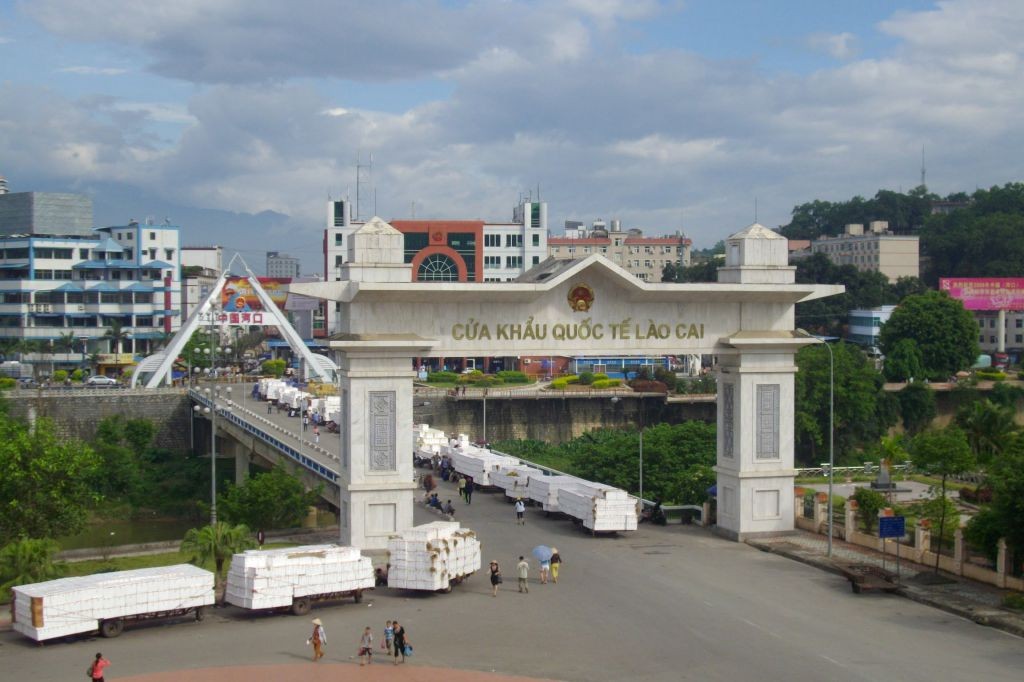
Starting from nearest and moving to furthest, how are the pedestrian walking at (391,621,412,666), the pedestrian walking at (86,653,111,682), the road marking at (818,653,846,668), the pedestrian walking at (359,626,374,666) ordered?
the pedestrian walking at (86,653,111,682) → the road marking at (818,653,846,668) → the pedestrian walking at (391,621,412,666) → the pedestrian walking at (359,626,374,666)

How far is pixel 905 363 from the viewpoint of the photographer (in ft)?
276

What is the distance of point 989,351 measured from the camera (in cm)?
10588

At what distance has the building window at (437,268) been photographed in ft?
329

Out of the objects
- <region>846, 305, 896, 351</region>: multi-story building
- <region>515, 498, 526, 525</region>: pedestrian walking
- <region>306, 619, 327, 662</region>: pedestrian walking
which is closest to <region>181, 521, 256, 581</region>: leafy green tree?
<region>306, 619, 327, 662</region>: pedestrian walking

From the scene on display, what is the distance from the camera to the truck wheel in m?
22.7

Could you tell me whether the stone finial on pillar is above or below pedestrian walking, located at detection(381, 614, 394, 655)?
above

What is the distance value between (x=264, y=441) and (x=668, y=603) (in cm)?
3102

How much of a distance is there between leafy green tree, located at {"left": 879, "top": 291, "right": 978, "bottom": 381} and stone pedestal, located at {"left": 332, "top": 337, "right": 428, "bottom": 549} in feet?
215

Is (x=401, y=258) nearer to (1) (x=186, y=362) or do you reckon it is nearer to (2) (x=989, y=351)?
(1) (x=186, y=362)

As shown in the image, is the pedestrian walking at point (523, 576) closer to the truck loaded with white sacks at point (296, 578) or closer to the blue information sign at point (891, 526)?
the truck loaded with white sacks at point (296, 578)

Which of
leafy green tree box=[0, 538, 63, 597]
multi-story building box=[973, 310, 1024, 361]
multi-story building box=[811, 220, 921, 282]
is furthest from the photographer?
multi-story building box=[811, 220, 921, 282]

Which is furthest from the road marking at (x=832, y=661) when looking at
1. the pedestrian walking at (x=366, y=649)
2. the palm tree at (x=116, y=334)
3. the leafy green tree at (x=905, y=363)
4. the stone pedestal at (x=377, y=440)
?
the palm tree at (x=116, y=334)

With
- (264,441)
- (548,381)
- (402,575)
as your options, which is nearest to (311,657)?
(402,575)

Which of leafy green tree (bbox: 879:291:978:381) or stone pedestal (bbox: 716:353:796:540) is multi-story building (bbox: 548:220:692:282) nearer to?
leafy green tree (bbox: 879:291:978:381)
